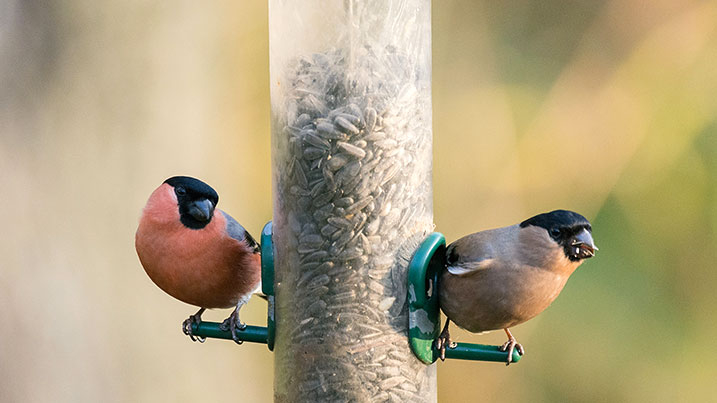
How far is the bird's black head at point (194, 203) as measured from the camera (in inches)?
156

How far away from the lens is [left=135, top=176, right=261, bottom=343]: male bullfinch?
397 centimetres

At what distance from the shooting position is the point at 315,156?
3488mm

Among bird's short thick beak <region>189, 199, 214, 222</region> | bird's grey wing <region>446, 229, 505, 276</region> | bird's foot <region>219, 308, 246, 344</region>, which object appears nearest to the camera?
bird's grey wing <region>446, 229, 505, 276</region>

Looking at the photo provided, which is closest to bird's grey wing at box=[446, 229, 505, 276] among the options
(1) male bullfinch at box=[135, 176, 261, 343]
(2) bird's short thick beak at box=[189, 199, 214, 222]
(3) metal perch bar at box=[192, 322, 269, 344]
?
(3) metal perch bar at box=[192, 322, 269, 344]

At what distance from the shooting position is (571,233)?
3.54 meters

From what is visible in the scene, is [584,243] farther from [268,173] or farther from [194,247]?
[268,173]

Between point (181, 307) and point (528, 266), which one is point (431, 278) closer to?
point (528, 266)

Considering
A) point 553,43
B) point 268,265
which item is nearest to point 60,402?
point 268,265

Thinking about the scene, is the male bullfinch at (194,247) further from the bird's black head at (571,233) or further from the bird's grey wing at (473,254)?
the bird's black head at (571,233)

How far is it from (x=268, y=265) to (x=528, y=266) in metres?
1.03

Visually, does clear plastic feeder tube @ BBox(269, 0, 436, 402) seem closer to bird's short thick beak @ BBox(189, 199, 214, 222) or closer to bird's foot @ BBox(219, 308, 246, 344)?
bird's foot @ BBox(219, 308, 246, 344)

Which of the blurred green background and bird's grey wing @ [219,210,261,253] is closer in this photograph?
bird's grey wing @ [219,210,261,253]

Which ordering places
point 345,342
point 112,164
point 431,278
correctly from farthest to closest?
point 112,164 < point 431,278 < point 345,342

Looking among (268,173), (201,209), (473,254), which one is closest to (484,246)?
(473,254)
